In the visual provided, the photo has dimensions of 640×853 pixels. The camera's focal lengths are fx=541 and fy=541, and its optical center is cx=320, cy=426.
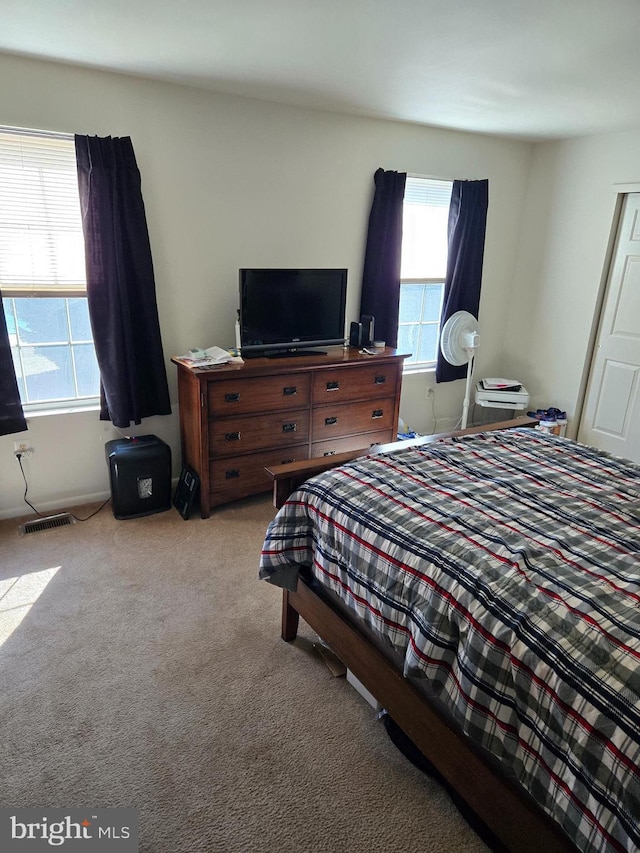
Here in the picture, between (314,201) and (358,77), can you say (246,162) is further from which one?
(358,77)

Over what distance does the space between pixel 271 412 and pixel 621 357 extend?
2.71 meters

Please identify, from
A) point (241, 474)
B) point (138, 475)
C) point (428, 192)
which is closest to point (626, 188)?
point (428, 192)

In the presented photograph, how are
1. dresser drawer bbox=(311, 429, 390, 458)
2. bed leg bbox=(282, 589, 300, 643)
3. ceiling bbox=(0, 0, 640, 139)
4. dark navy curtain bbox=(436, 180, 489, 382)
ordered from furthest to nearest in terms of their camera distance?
dark navy curtain bbox=(436, 180, 489, 382) → dresser drawer bbox=(311, 429, 390, 458) → bed leg bbox=(282, 589, 300, 643) → ceiling bbox=(0, 0, 640, 139)

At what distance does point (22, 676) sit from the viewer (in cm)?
205

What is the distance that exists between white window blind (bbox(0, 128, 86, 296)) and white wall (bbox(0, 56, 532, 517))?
0.42ft

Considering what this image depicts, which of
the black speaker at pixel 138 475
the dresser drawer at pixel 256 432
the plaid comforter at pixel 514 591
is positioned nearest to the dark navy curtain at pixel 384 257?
the dresser drawer at pixel 256 432

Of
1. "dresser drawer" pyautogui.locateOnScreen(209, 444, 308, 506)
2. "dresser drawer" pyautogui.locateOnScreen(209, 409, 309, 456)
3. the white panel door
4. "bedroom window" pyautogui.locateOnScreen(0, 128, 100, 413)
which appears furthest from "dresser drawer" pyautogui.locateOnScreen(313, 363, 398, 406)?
the white panel door

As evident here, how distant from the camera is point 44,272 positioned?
301 cm

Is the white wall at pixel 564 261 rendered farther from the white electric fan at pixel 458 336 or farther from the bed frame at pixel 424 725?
the bed frame at pixel 424 725

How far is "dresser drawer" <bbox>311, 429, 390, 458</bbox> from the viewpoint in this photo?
3594 millimetres

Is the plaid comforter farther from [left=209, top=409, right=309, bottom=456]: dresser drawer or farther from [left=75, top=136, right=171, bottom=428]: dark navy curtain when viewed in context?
[left=75, top=136, right=171, bottom=428]: dark navy curtain

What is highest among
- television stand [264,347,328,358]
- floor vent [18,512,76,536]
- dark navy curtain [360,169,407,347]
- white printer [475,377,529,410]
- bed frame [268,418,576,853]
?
dark navy curtain [360,169,407,347]

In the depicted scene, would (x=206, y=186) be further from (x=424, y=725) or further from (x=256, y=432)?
(x=424, y=725)

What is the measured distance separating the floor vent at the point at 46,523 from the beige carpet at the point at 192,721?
26cm
